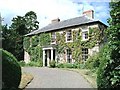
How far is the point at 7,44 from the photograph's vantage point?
4691 centimetres

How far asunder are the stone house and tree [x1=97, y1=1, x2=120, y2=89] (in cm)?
2317

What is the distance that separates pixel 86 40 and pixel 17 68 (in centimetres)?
2066

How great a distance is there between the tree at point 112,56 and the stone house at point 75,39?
23168 millimetres

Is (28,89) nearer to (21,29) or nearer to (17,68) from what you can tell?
(17,68)

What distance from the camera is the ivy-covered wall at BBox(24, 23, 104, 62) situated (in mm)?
32188

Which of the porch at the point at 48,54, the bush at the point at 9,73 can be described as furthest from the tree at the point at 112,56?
the porch at the point at 48,54

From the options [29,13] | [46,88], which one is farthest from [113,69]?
[29,13]

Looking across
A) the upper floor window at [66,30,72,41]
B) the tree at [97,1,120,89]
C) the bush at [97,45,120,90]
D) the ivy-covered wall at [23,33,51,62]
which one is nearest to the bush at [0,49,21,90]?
the bush at [97,45,120,90]

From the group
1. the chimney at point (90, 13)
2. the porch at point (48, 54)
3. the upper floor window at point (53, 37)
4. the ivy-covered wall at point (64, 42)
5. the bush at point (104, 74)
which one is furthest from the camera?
the upper floor window at point (53, 37)

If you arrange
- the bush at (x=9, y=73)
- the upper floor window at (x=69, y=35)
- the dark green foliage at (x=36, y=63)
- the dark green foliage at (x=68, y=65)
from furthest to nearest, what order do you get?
the dark green foliage at (x=36, y=63)
the upper floor window at (x=69, y=35)
the dark green foliage at (x=68, y=65)
the bush at (x=9, y=73)

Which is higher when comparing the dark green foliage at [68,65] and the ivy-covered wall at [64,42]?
the ivy-covered wall at [64,42]

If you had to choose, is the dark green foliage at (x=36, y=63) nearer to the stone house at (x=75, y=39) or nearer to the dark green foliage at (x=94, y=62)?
the stone house at (x=75, y=39)

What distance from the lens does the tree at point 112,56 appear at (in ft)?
27.5

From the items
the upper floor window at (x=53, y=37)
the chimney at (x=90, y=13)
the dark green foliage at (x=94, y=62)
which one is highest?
the chimney at (x=90, y=13)
